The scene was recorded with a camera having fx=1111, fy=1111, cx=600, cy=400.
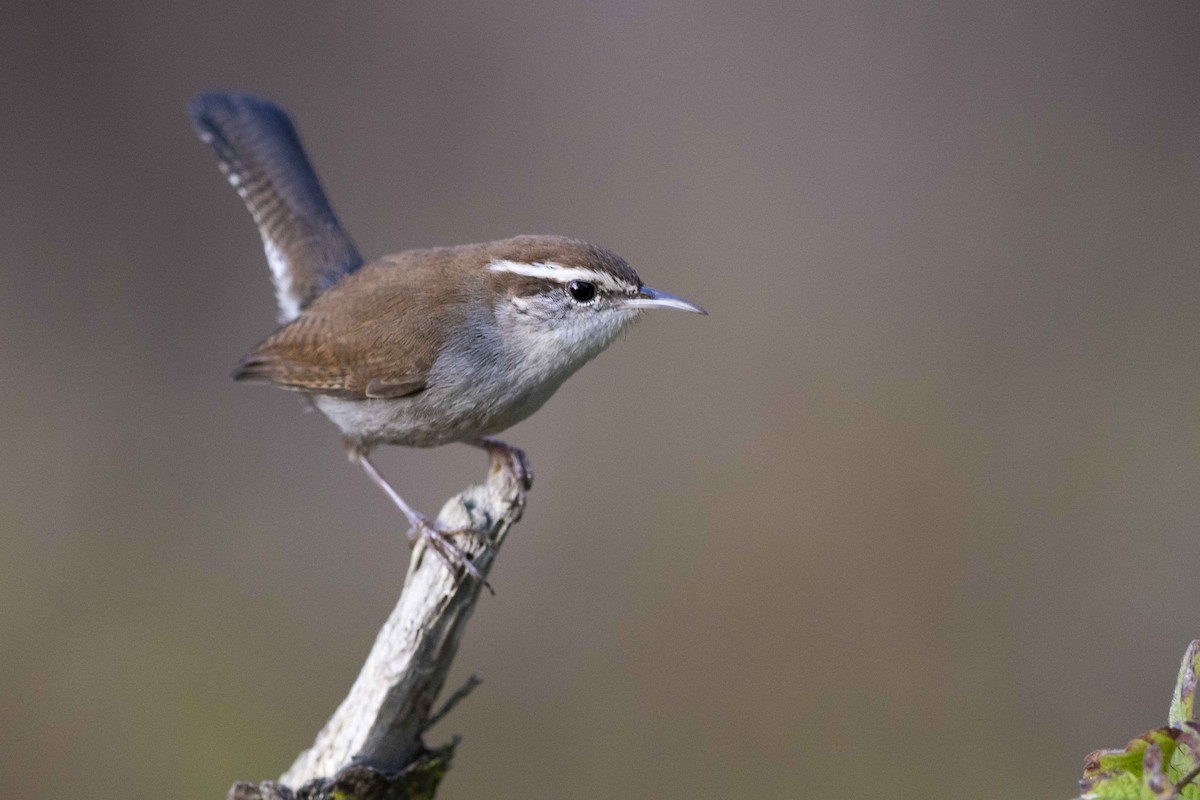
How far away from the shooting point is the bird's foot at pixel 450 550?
10.0 feet

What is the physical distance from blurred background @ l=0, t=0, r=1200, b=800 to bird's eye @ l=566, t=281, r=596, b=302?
4.93ft

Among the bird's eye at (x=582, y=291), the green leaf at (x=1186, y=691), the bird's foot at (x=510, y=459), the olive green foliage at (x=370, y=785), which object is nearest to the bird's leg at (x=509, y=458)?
the bird's foot at (x=510, y=459)

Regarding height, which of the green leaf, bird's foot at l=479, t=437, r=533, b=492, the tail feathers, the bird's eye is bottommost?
the green leaf

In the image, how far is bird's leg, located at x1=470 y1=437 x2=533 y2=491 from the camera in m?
3.98

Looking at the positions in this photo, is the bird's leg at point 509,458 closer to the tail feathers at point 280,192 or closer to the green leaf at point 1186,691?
the tail feathers at point 280,192

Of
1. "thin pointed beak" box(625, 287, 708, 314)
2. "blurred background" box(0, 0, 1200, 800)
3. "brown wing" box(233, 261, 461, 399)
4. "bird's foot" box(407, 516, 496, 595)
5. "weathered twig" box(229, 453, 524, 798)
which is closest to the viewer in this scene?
"weathered twig" box(229, 453, 524, 798)

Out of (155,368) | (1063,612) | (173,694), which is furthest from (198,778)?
(1063,612)


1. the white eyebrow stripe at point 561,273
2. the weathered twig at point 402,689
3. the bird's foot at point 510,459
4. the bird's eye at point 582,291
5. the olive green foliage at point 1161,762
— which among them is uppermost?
the white eyebrow stripe at point 561,273

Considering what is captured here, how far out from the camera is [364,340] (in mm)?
3965

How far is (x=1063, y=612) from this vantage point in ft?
19.5

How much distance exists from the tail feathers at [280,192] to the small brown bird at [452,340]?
387 mm

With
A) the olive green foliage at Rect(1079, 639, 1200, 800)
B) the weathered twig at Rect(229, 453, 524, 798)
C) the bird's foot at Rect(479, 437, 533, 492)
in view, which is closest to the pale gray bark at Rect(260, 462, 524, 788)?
the weathered twig at Rect(229, 453, 524, 798)

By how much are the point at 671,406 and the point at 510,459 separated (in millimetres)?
3044

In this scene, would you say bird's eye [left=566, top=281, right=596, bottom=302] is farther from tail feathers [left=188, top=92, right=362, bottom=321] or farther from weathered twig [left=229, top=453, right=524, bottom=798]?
tail feathers [left=188, top=92, right=362, bottom=321]
